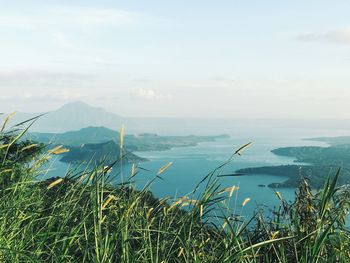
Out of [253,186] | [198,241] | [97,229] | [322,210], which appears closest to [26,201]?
[97,229]

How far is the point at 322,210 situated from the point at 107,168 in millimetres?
1783

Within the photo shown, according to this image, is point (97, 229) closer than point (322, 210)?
No

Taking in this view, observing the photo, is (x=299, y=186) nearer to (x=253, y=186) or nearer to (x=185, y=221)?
(x=185, y=221)

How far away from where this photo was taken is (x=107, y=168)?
12.1 ft

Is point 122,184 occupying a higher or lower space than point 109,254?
higher

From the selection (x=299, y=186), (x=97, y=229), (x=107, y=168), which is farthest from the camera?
(x=299, y=186)

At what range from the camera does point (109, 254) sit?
3086mm

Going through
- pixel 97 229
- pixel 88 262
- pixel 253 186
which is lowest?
pixel 253 186

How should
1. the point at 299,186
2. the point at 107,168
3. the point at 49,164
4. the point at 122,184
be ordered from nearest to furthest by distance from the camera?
the point at 107,168
the point at 122,184
the point at 49,164
the point at 299,186

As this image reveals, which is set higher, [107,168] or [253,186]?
[107,168]

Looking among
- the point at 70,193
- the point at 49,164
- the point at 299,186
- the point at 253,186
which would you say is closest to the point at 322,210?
the point at 70,193

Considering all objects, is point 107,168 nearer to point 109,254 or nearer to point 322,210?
point 109,254

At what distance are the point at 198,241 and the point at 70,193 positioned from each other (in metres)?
1.31

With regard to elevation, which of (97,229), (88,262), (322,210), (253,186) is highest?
(322,210)
